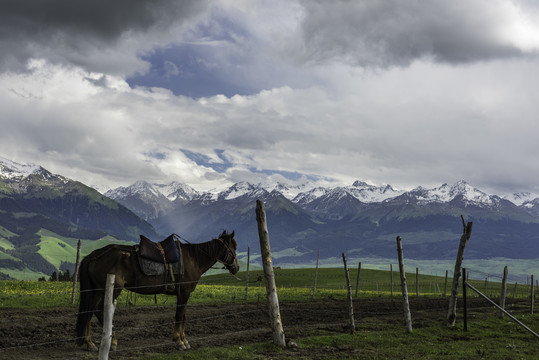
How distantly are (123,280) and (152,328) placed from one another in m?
4.40

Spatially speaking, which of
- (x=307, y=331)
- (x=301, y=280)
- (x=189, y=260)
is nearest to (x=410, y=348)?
(x=307, y=331)

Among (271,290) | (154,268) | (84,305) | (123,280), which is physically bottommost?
(84,305)

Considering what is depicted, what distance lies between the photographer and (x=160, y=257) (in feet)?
51.0

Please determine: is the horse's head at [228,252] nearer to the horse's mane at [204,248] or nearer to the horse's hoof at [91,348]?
the horse's mane at [204,248]

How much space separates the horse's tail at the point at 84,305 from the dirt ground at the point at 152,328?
23.5 inches

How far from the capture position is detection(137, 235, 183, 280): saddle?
15234 millimetres

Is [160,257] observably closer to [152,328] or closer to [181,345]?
[181,345]

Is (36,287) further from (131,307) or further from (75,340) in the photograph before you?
(75,340)

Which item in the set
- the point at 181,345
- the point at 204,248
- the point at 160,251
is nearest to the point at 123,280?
the point at 160,251

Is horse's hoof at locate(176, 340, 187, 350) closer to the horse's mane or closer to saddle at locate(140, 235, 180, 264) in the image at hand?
saddle at locate(140, 235, 180, 264)

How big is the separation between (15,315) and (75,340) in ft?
22.9


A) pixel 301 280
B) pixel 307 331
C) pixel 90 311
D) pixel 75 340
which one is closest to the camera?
pixel 90 311

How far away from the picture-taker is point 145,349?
47.4ft

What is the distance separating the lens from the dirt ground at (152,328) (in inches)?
562
